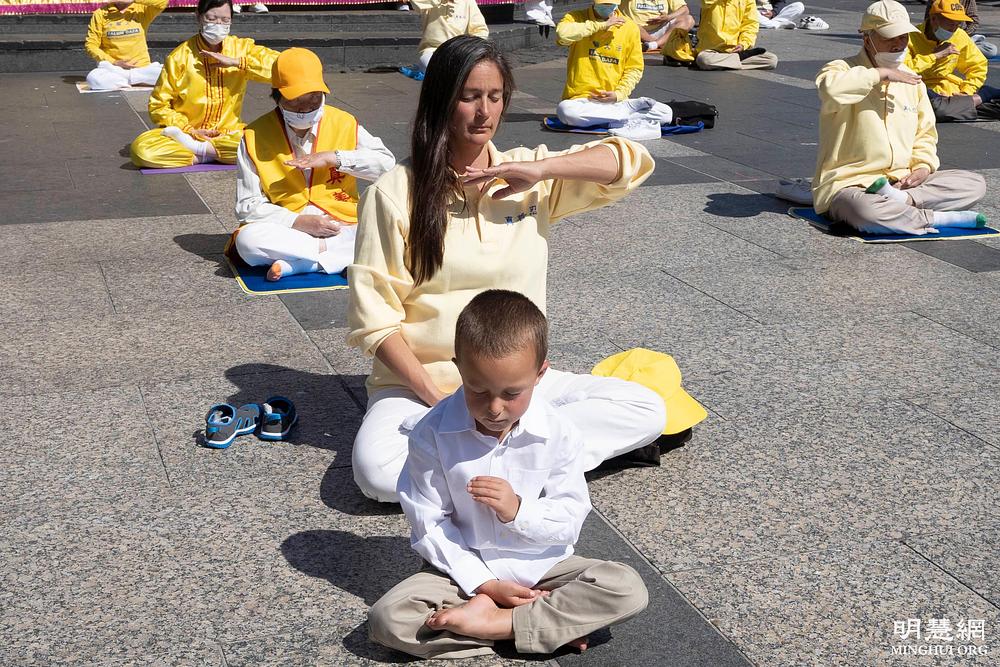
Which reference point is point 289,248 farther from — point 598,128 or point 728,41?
point 728,41

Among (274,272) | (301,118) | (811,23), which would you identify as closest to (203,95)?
(301,118)

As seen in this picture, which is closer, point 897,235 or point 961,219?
point 897,235

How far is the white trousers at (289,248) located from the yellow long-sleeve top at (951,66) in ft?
20.5

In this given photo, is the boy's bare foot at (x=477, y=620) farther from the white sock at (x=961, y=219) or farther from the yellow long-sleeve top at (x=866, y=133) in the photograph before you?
the white sock at (x=961, y=219)

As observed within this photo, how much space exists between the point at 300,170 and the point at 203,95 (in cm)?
290

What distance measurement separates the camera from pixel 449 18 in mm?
11992

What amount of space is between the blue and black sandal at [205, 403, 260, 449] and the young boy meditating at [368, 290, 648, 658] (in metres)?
1.27

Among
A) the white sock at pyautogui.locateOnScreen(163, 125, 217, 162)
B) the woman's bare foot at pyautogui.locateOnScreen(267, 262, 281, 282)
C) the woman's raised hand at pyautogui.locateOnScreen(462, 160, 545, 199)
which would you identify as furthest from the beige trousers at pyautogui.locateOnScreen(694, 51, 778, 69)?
the woman's raised hand at pyautogui.locateOnScreen(462, 160, 545, 199)

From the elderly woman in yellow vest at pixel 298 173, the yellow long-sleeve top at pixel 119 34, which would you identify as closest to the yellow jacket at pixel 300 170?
the elderly woman in yellow vest at pixel 298 173

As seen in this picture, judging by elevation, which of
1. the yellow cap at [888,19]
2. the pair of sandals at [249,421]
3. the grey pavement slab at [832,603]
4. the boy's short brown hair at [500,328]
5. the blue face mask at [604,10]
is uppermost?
the yellow cap at [888,19]

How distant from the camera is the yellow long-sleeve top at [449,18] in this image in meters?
12.0

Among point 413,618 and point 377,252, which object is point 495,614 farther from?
point 377,252

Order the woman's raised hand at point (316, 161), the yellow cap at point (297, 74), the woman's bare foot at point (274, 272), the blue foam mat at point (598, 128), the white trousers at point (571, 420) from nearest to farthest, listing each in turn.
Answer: the white trousers at point (571, 420) < the yellow cap at point (297, 74) < the woman's bare foot at point (274, 272) < the woman's raised hand at point (316, 161) < the blue foam mat at point (598, 128)

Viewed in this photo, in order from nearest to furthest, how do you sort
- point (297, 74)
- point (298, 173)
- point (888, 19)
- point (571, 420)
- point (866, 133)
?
point (571, 420), point (297, 74), point (298, 173), point (888, 19), point (866, 133)
